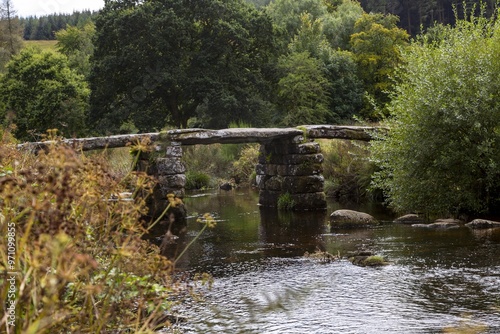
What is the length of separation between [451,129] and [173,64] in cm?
1841

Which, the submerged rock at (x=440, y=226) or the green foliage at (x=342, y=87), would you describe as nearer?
the submerged rock at (x=440, y=226)

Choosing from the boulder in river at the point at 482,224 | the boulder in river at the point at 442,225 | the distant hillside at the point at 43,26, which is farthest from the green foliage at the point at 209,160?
the distant hillside at the point at 43,26

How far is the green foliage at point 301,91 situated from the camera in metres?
32.2

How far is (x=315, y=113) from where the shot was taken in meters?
32.9

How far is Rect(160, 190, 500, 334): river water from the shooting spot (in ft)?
22.2

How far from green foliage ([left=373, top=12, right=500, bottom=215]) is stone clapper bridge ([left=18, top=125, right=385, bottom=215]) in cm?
202

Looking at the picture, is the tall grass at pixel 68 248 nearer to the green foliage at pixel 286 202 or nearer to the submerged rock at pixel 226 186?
the green foliage at pixel 286 202

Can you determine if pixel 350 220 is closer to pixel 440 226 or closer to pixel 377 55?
pixel 440 226

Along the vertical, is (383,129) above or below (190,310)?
above

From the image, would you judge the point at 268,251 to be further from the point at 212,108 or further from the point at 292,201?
the point at 212,108

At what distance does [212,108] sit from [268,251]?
1900cm

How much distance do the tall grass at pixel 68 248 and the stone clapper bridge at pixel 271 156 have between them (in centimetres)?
1210

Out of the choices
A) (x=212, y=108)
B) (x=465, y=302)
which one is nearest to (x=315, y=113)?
(x=212, y=108)

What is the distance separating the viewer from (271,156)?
1864cm
